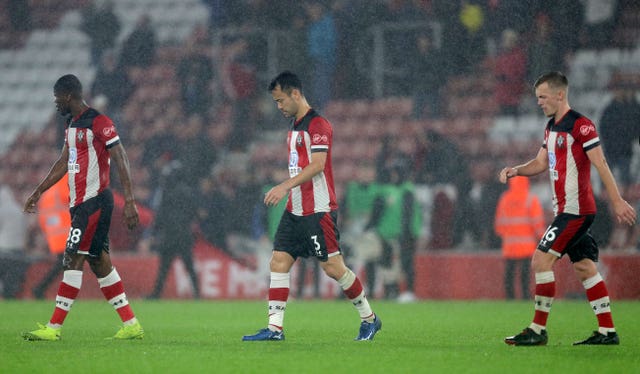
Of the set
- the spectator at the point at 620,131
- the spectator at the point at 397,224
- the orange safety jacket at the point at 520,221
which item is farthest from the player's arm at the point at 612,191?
the spectator at the point at 620,131

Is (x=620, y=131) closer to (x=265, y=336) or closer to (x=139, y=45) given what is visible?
(x=139, y=45)

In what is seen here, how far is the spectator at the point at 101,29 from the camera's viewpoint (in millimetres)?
24281

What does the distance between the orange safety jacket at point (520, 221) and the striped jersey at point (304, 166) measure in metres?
7.85

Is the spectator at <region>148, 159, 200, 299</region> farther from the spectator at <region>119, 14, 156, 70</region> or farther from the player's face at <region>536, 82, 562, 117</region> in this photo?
the player's face at <region>536, 82, 562, 117</region>

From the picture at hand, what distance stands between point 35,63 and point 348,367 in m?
20.3

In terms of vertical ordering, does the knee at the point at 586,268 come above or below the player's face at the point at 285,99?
below

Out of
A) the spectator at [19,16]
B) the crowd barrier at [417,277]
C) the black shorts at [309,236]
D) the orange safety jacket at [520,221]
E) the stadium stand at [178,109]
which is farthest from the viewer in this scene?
the spectator at [19,16]

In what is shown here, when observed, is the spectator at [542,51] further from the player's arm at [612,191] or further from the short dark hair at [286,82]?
the player's arm at [612,191]

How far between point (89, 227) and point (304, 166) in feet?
6.02

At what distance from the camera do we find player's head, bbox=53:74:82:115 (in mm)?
9688

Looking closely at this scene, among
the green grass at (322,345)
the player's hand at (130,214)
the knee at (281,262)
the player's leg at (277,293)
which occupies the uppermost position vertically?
the player's hand at (130,214)

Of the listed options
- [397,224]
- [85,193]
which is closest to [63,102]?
[85,193]

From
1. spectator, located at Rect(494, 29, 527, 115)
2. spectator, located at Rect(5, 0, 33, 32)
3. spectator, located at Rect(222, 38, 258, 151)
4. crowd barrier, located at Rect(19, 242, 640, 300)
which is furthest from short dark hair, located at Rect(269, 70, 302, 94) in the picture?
spectator, located at Rect(5, 0, 33, 32)

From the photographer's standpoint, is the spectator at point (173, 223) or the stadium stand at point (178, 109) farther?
the stadium stand at point (178, 109)
